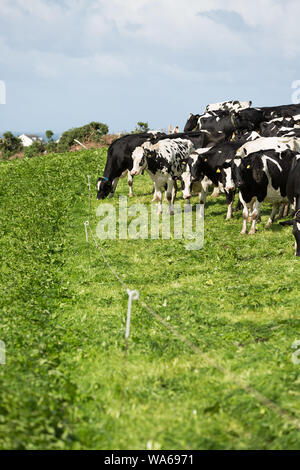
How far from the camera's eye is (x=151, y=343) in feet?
26.1

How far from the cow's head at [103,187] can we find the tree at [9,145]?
35.3 metres

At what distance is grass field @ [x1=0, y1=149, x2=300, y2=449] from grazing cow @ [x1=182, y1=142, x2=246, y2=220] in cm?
251

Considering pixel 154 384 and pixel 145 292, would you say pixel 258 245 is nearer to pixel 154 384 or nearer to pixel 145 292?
pixel 145 292

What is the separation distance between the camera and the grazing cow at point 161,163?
17.9 metres

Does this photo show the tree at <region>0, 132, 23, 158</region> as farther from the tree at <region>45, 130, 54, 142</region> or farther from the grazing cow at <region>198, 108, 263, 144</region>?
the grazing cow at <region>198, 108, 263, 144</region>

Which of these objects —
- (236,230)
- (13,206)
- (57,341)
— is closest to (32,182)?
(13,206)

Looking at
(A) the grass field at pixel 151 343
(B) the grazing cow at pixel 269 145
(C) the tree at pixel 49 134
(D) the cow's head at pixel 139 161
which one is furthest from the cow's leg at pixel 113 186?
(C) the tree at pixel 49 134

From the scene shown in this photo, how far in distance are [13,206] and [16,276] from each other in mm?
8436

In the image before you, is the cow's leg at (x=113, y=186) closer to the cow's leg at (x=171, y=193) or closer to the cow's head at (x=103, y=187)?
the cow's head at (x=103, y=187)

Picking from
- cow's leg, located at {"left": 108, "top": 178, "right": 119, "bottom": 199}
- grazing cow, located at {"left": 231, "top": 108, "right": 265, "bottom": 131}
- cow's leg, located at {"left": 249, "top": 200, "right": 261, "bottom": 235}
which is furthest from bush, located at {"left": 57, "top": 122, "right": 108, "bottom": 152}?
cow's leg, located at {"left": 249, "top": 200, "right": 261, "bottom": 235}

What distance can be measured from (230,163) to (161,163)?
294cm

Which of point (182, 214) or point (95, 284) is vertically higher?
point (182, 214)

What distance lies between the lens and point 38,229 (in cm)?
1605
